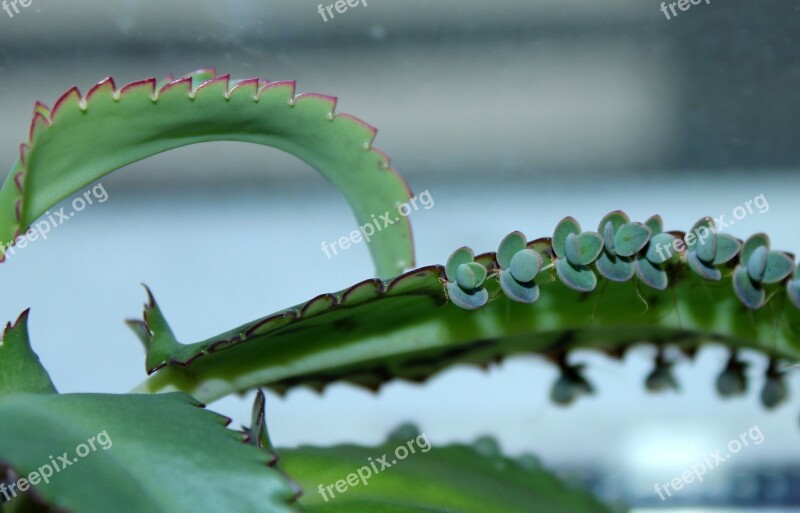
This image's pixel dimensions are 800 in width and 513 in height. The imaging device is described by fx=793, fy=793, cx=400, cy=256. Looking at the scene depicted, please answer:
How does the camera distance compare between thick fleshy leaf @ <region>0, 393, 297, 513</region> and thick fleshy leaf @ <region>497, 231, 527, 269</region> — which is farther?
thick fleshy leaf @ <region>497, 231, 527, 269</region>

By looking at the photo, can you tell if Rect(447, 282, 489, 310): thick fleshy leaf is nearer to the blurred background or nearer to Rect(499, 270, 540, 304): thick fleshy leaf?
Rect(499, 270, 540, 304): thick fleshy leaf

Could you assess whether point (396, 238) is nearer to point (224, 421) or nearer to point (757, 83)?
point (224, 421)

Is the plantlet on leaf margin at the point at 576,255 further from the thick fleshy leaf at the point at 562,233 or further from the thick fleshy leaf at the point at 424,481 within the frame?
the thick fleshy leaf at the point at 424,481

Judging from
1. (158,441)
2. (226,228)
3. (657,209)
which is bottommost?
(158,441)

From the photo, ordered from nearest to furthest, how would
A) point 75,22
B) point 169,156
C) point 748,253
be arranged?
point 748,253, point 75,22, point 169,156

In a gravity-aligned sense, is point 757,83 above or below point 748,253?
above

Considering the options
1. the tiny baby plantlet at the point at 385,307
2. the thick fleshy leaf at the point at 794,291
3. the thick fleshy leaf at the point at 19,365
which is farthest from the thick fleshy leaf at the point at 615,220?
the thick fleshy leaf at the point at 19,365

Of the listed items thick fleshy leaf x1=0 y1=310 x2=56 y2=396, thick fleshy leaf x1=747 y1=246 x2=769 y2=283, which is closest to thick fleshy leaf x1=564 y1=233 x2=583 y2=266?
thick fleshy leaf x1=747 y1=246 x2=769 y2=283

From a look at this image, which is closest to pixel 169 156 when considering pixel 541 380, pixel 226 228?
pixel 226 228
